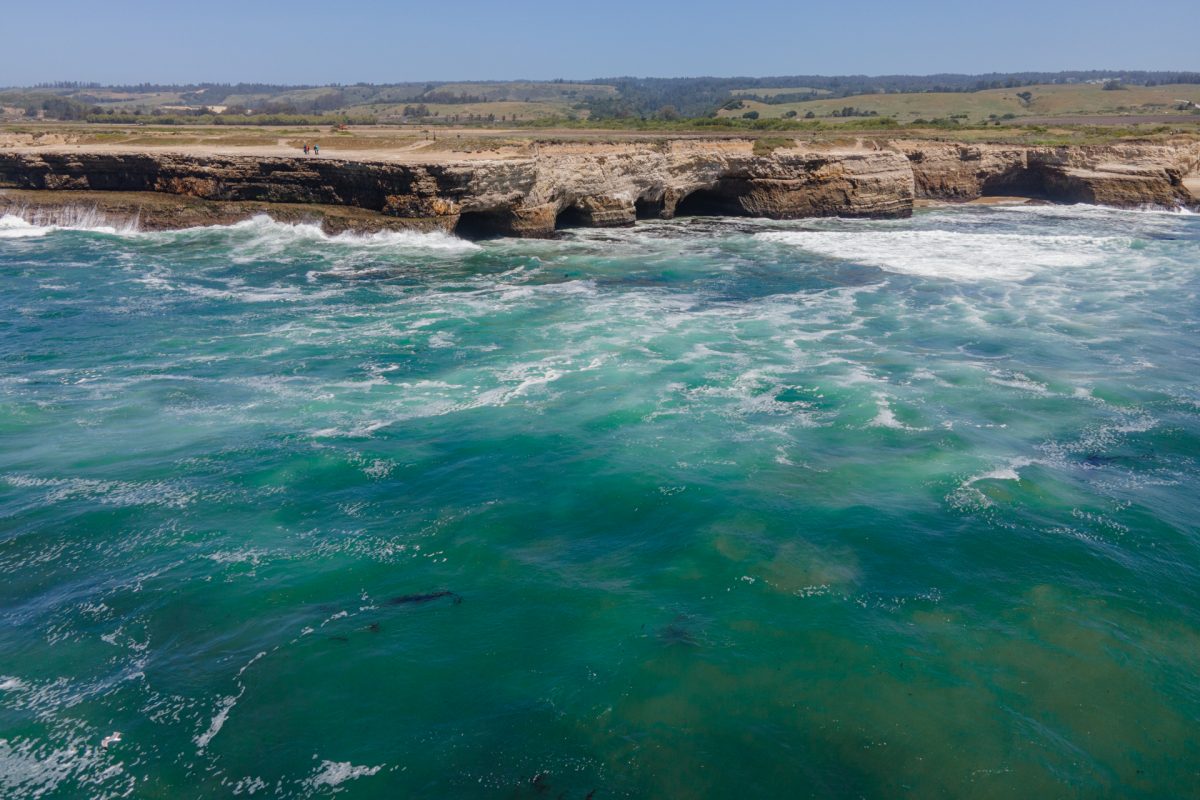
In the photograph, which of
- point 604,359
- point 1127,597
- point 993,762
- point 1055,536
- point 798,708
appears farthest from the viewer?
point 604,359

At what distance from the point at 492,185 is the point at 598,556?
25.4 meters

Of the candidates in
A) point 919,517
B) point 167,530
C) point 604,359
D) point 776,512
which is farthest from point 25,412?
point 919,517

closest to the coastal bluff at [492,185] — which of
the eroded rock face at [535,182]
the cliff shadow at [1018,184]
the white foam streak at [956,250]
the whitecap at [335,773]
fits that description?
the eroded rock face at [535,182]

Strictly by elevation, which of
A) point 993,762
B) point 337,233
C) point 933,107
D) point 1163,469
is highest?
point 933,107

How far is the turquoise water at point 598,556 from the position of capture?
27.7 ft

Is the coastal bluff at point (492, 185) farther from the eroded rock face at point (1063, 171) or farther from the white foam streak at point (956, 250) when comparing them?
the white foam streak at point (956, 250)

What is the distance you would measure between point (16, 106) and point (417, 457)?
142 m

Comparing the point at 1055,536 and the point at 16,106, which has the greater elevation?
the point at 16,106

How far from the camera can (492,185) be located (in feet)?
112

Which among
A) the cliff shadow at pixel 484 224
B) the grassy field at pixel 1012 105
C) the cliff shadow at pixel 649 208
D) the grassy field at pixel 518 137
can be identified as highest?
the grassy field at pixel 1012 105

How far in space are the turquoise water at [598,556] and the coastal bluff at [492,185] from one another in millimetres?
12044

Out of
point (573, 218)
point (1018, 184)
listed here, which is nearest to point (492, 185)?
point (573, 218)

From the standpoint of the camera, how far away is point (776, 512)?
12.9m

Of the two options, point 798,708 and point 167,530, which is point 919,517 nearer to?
point 798,708
